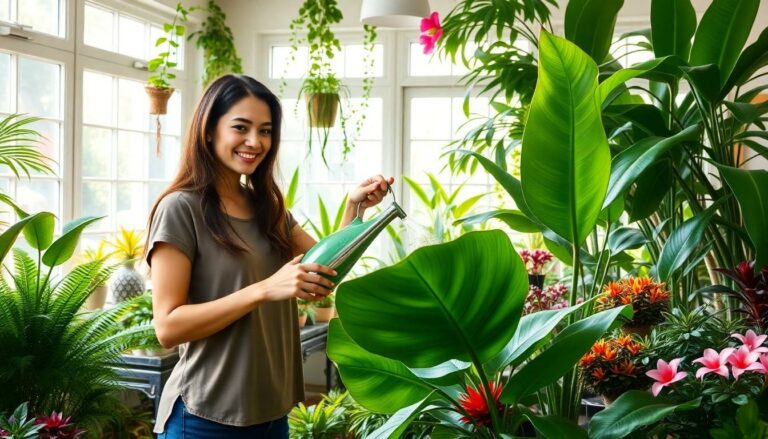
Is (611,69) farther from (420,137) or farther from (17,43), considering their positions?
(420,137)

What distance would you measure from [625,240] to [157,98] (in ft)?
10.6

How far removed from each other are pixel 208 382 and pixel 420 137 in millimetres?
3635

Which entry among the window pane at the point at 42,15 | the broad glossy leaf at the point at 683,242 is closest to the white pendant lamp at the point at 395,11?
the window pane at the point at 42,15

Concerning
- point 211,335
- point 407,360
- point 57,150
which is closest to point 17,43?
point 57,150

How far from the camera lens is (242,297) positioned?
1.52m

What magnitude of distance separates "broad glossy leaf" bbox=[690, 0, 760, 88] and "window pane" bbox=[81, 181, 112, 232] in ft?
11.3

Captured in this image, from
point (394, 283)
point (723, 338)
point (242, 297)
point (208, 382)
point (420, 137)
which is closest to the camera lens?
point (394, 283)

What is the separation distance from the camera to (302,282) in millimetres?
1333

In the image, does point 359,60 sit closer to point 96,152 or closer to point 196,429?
point 96,152

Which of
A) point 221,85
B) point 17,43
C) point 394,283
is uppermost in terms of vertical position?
point 17,43

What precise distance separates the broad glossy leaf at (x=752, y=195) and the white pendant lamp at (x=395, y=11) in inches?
76.2

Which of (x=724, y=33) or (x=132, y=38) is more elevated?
(x=132, y=38)

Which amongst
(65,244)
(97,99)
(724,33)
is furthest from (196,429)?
(97,99)

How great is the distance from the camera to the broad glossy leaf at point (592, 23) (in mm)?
1616
